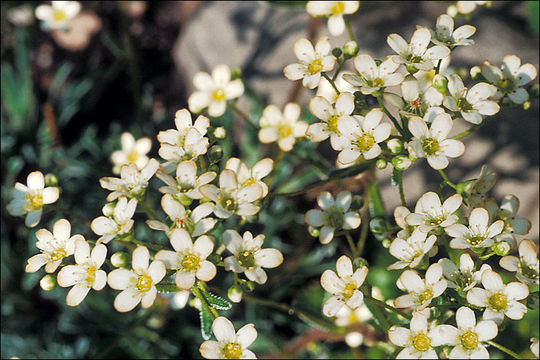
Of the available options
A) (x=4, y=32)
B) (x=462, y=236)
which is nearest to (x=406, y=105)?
(x=462, y=236)

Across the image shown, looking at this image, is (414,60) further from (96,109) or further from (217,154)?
(96,109)

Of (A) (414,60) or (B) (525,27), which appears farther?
(B) (525,27)

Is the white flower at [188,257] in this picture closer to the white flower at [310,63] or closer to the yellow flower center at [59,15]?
the white flower at [310,63]

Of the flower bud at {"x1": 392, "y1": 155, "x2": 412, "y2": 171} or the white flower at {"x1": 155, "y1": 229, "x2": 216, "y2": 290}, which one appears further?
the flower bud at {"x1": 392, "y1": 155, "x2": 412, "y2": 171}

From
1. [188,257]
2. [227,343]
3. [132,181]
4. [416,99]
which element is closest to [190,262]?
[188,257]

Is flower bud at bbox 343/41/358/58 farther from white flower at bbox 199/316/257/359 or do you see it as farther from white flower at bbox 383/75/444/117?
white flower at bbox 199/316/257/359

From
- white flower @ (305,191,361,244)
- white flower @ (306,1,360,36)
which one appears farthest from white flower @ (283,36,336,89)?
white flower @ (305,191,361,244)
